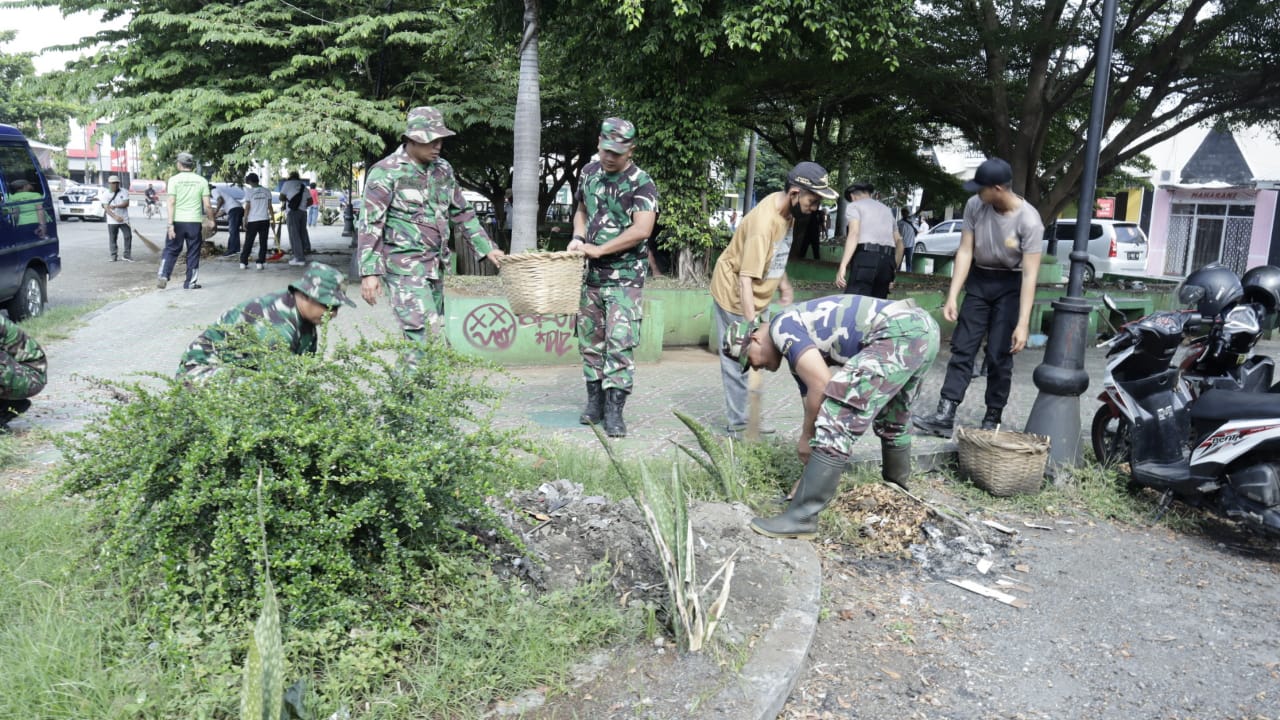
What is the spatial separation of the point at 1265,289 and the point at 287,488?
18.0ft

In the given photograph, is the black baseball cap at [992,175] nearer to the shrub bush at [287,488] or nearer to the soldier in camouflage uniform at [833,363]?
the soldier in camouflage uniform at [833,363]

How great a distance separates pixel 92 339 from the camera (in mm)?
9203

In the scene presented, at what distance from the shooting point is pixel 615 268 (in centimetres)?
584

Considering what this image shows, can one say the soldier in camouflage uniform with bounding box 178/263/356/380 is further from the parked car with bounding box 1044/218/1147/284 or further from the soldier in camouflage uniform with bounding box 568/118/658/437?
the parked car with bounding box 1044/218/1147/284

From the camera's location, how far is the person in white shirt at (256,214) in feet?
51.5

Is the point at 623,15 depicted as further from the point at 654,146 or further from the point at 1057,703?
the point at 1057,703

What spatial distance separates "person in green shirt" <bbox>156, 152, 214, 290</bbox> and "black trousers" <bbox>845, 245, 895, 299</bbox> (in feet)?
29.2

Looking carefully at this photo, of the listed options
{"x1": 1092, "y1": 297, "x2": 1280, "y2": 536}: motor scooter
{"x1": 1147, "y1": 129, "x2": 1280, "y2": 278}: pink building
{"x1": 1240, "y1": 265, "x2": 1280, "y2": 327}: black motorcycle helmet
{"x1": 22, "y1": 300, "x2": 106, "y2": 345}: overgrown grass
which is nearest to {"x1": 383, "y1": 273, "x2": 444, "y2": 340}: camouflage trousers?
{"x1": 1092, "y1": 297, "x2": 1280, "y2": 536}: motor scooter

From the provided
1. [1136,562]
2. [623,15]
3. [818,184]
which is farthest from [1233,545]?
[623,15]

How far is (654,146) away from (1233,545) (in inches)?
326

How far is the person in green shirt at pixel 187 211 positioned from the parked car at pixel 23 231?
2.20 meters

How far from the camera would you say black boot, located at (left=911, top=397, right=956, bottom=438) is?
6.20 meters

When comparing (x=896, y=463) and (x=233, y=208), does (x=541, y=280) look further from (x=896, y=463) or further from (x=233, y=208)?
(x=233, y=208)

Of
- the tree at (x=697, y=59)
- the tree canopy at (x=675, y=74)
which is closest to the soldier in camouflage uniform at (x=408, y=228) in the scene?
the tree canopy at (x=675, y=74)
